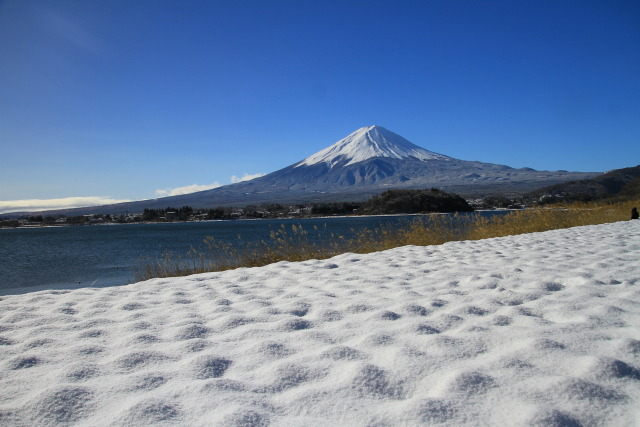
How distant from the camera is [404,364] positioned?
1745 millimetres

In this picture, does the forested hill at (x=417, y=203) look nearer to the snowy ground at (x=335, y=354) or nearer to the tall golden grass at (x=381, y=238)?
the tall golden grass at (x=381, y=238)

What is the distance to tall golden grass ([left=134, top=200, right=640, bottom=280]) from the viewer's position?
23.6 ft

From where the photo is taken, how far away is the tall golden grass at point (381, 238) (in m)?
7.19

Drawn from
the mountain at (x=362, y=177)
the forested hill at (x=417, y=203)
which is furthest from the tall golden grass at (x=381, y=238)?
the mountain at (x=362, y=177)

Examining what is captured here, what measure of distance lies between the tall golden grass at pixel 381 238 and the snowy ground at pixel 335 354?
140 inches

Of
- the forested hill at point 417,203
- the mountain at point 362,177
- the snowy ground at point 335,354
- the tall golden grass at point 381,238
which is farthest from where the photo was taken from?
the mountain at point 362,177

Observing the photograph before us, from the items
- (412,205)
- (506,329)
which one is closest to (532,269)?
(506,329)

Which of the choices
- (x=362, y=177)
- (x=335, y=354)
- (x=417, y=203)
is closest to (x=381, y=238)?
(x=335, y=354)

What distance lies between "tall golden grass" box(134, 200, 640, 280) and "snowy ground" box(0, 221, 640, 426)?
11.6 feet

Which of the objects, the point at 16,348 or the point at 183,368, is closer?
the point at 183,368

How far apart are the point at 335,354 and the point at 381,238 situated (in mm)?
7803

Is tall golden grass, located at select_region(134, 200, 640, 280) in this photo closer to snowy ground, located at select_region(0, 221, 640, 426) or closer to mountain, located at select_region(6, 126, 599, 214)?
snowy ground, located at select_region(0, 221, 640, 426)

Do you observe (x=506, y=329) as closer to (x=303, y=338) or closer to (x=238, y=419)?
(x=303, y=338)

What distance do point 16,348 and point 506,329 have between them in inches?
103
